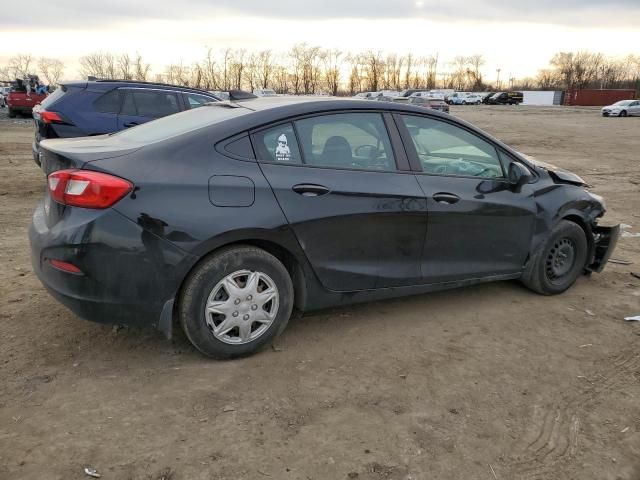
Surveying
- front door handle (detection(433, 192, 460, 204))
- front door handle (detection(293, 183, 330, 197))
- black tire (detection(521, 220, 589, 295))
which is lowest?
black tire (detection(521, 220, 589, 295))

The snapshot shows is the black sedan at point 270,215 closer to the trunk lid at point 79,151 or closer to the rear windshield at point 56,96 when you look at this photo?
the trunk lid at point 79,151

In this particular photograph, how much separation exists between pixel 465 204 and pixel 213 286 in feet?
6.40

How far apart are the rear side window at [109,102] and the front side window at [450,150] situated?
5987 mm

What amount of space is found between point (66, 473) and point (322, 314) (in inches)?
85.1

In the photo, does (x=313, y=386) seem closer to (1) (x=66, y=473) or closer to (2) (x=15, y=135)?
(1) (x=66, y=473)

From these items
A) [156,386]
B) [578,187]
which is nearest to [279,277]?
[156,386]

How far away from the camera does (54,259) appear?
306cm

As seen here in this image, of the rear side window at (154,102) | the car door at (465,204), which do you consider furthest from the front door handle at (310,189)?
the rear side window at (154,102)

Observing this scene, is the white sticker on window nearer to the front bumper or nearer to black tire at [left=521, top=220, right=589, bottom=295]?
black tire at [left=521, top=220, right=589, bottom=295]

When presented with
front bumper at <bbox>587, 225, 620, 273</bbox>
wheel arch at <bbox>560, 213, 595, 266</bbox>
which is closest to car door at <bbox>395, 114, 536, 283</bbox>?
wheel arch at <bbox>560, 213, 595, 266</bbox>

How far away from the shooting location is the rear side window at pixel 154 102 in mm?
8695

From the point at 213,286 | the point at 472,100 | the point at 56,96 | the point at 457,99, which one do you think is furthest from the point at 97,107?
the point at 472,100

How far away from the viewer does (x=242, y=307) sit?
329cm

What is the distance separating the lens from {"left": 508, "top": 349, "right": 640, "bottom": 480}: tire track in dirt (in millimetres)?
2572
